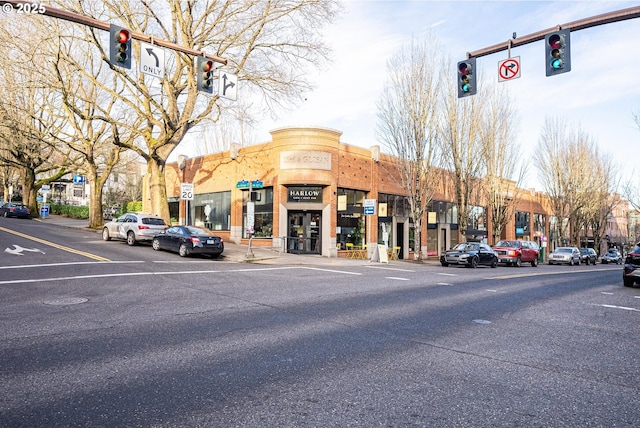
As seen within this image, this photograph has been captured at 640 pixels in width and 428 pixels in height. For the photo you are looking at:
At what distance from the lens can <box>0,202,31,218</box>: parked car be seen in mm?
41500

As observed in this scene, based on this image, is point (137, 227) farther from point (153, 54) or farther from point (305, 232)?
point (153, 54)

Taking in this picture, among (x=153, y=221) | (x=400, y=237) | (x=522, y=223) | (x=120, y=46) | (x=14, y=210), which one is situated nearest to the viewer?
(x=120, y=46)

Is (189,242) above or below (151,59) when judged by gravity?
below

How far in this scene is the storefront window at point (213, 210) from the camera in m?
30.5

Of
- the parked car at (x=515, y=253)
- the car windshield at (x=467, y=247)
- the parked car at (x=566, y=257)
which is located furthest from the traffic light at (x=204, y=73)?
the parked car at (x=566, y=257)

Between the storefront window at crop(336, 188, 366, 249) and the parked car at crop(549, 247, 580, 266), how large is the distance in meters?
18.5

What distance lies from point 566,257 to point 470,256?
17185mm

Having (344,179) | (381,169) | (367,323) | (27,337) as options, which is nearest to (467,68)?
(367,323)

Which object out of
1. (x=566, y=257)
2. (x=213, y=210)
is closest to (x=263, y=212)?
(x=213, y=210)

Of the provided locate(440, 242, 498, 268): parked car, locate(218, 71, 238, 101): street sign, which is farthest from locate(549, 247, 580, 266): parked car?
locate(218, 71, 238, 101): street sign

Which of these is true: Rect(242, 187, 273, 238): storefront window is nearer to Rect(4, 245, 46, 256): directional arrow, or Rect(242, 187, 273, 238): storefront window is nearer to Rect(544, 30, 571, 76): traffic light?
Rect(4, 245, 46, 256): directional arrow

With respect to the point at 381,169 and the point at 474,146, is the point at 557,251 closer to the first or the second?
the point at 474,146

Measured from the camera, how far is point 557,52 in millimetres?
10477

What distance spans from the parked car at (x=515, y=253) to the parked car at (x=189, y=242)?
18341 millimetres
